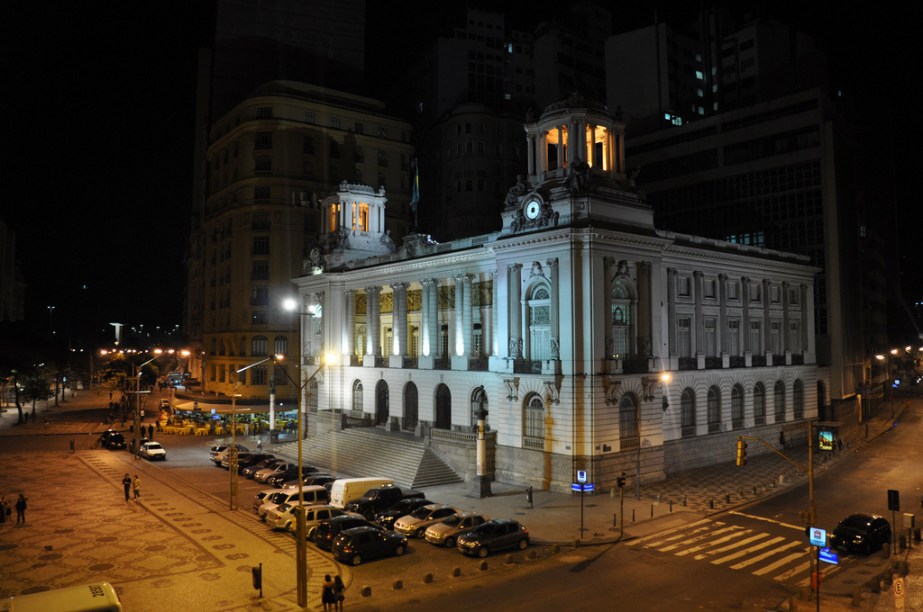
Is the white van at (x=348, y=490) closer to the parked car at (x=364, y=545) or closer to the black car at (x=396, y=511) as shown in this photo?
the black car at (x=396, y=511)

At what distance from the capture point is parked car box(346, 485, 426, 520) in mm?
37531

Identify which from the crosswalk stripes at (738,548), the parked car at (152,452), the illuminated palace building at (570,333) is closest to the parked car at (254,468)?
the illuminated palace building at (570,333)

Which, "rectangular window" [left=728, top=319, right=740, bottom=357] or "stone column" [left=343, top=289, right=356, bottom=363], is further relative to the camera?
"stone column" [left=343, top=289, right=356, bottom=363]

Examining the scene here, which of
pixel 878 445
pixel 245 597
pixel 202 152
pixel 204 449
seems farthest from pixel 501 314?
pixel 202 152

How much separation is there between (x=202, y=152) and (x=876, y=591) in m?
145

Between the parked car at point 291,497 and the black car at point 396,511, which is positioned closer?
the black car at point 396,511

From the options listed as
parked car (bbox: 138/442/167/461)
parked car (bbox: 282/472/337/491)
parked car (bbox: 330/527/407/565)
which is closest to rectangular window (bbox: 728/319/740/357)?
parked car (bbox: 282/472/337/491)

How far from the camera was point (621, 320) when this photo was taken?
154ft

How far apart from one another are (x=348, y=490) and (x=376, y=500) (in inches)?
95.8

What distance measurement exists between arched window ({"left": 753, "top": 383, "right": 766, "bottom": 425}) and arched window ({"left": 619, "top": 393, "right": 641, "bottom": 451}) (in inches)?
738

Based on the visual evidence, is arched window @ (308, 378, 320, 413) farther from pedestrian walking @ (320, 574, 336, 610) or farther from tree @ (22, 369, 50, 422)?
pedestrian walking @ (320, 574, 336, 610)

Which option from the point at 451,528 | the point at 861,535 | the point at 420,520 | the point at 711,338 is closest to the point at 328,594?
the point at 451,528

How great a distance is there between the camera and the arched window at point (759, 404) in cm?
5975

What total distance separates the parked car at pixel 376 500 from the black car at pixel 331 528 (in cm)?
521
